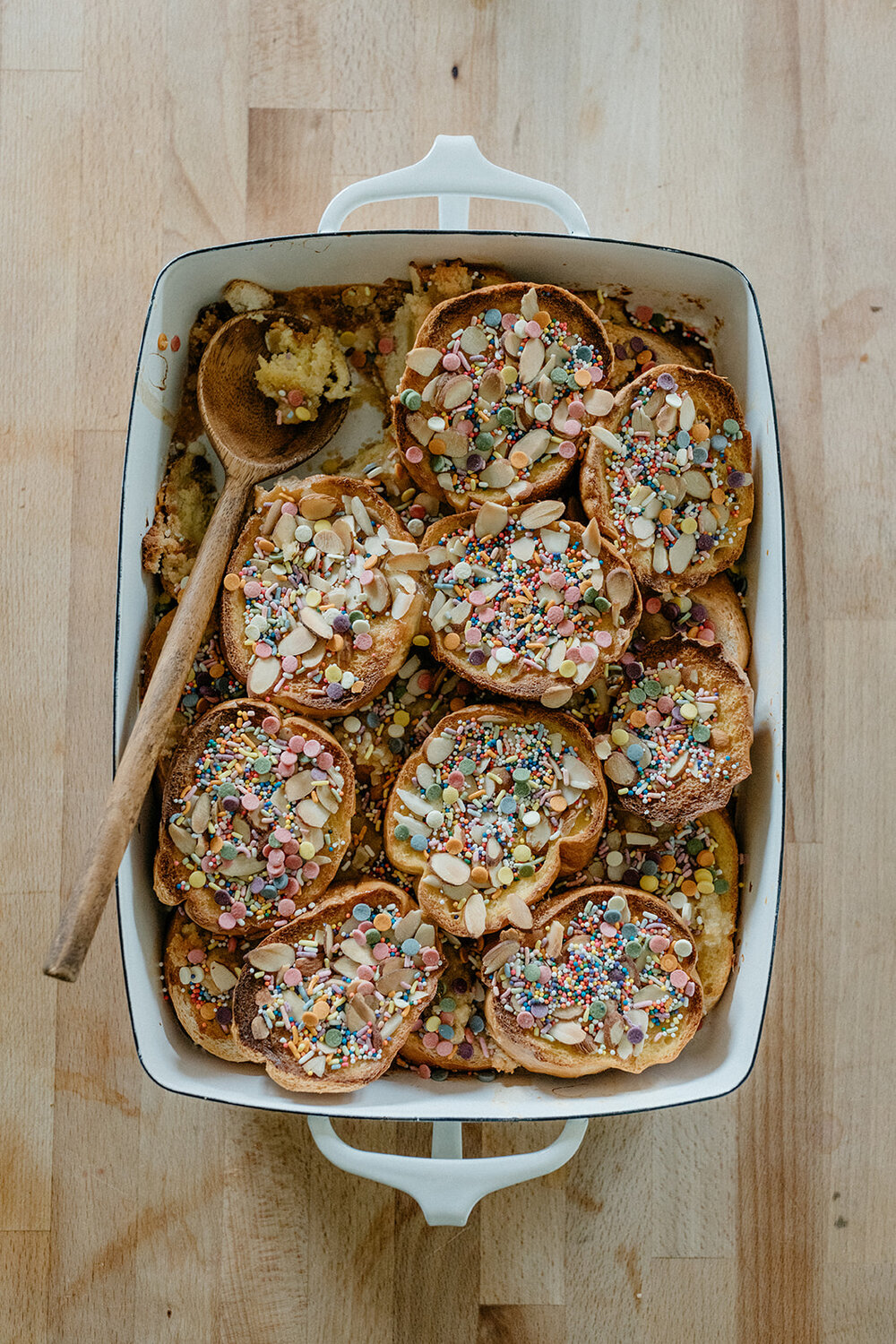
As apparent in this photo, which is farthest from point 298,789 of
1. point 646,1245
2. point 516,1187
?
point 646,1245

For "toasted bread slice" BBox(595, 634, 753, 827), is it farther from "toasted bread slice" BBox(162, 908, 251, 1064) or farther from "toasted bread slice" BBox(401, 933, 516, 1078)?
"toasted bread slice" BBox(162, 908, 251, 1064)

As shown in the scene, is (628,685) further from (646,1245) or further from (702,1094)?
(646,1245)

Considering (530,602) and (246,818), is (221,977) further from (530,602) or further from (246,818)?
(530,602)

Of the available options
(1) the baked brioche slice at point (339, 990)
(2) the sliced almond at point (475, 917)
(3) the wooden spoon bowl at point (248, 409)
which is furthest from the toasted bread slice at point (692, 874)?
(3) the wooden spoon bowl at point (248, 409)

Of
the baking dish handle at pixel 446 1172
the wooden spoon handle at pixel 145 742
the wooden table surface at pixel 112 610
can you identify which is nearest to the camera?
the wooden spoon handle at pixel 145 742

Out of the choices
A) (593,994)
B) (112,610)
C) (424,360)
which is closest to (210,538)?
(112,610)

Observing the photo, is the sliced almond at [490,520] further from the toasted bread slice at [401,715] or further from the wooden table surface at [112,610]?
the wooden table surface at [112,610]
